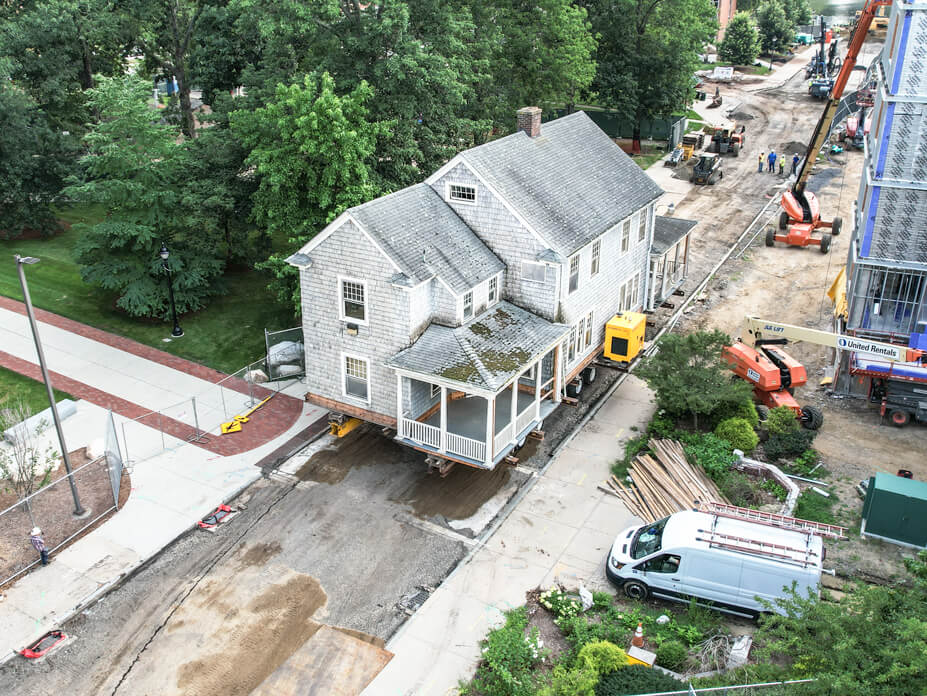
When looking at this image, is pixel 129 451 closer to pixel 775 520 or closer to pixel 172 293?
pixel 172 293

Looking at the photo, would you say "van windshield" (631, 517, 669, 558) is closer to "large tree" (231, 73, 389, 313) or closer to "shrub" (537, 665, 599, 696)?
"shrub" (537, 665, 599, 696)

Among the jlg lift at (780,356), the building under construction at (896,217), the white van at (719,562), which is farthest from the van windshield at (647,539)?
the building under construction at (896,217)

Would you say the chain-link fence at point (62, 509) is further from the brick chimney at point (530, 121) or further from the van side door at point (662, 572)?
the brick chimney at point (530, 121)

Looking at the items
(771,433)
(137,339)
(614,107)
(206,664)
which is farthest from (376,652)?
(614,107)

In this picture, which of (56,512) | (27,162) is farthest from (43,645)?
(27,162)

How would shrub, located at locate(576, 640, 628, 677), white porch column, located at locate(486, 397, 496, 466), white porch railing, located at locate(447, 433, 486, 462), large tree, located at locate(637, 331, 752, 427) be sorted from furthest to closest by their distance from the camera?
large tree, located at locate(637, 331, 752, 427) → white porch railing, located at locate(447, 433, 486, 462) → white porch column, located at locate(486, 397, 496, 466) → shrub, located at locate(576, 640, 628, 677)

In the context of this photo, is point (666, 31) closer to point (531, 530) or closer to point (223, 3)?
point (223, 3)

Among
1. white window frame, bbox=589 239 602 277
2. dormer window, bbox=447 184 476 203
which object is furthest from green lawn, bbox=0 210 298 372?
white window frame, bbox=589 239 602 277
